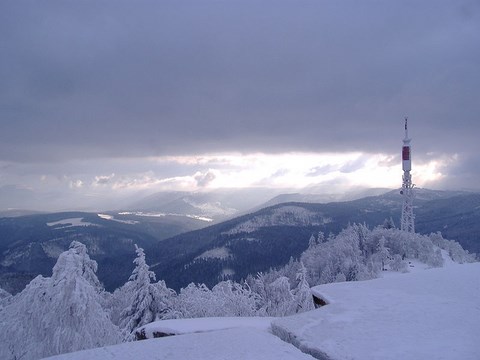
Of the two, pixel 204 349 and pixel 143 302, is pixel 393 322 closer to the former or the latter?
pixel 204 349

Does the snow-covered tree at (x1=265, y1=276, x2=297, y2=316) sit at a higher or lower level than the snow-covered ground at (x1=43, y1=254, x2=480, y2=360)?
lower

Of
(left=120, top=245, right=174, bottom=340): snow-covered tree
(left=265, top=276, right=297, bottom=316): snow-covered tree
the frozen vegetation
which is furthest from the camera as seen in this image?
(left=265, top=276, right=297, bottom=316): snow-covered tree

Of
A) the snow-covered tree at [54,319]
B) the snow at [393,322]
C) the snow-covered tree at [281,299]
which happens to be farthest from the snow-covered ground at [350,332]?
the snow-covered tree at [281,299]

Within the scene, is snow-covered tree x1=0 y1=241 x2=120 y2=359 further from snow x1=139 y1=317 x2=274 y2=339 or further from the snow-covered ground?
the snow-covered ground

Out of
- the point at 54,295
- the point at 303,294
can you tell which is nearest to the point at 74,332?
the point at 54,295

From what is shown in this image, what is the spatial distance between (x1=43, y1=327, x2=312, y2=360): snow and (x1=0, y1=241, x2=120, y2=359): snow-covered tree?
5.36 meters

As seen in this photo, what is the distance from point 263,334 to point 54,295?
11.4 meters

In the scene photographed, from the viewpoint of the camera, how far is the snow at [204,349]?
15.0 meters

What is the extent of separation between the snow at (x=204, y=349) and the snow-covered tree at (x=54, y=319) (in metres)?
5.36

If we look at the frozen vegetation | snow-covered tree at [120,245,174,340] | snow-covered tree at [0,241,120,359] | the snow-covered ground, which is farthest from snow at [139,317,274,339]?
snow-covered tree at [120,245,174,340]

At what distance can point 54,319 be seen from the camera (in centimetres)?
2052

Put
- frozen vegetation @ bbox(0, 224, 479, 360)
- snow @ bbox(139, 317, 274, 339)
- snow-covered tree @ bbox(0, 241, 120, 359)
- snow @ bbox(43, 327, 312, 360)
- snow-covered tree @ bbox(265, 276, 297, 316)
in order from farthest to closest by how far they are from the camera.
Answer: snow-covered tree @ bbox(265, 276, 297, 316) < snow @ bbox(139, 317, 274, 339) < snow-covered tree @ bbox(0, 241, 120, 359) < frozen vegetation @ bbox(0, 224, 479, 360) < snow @ bbox(43, 327, 312, 360)

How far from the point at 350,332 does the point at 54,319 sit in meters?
15.1

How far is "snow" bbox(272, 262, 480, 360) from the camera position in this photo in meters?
15.0
